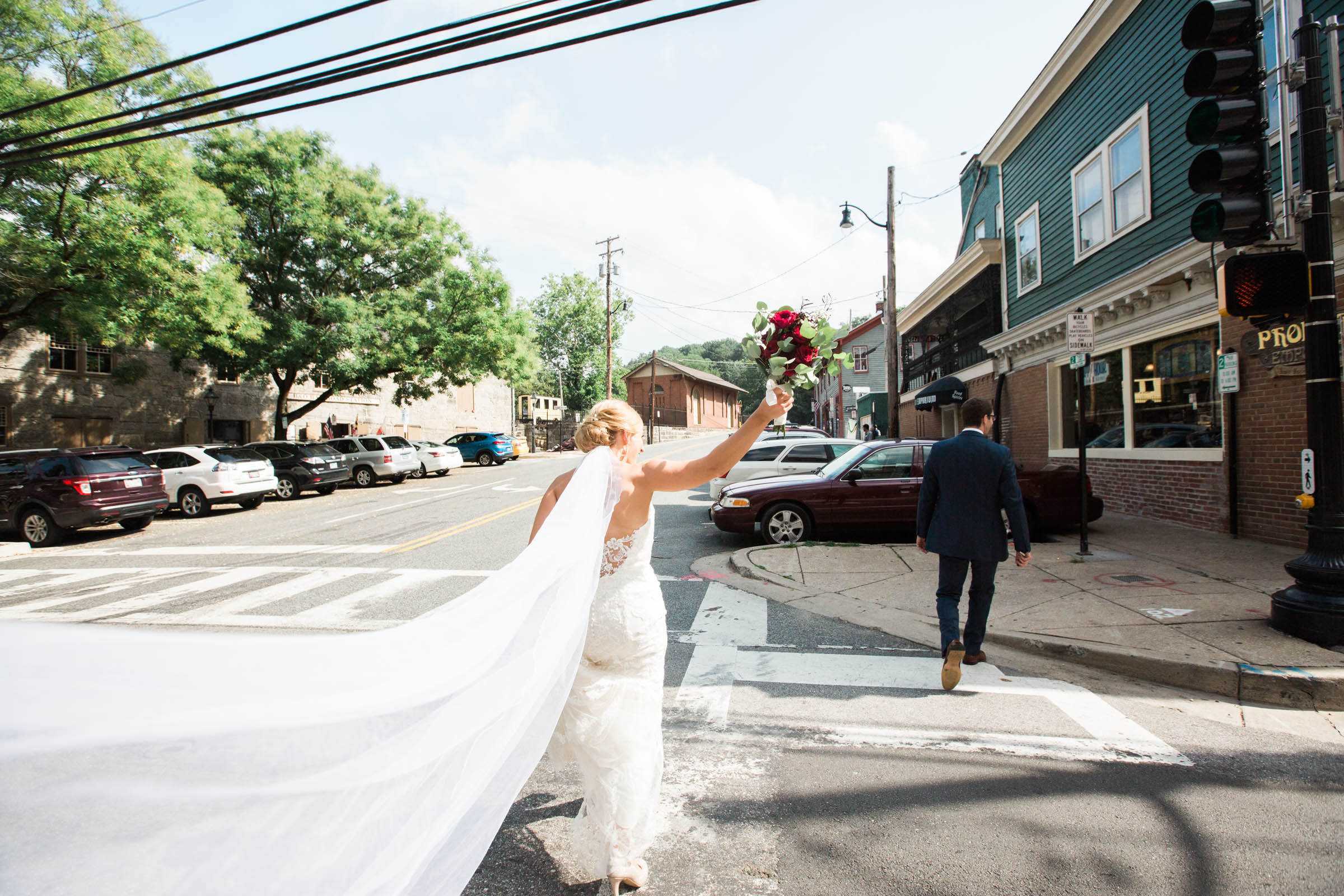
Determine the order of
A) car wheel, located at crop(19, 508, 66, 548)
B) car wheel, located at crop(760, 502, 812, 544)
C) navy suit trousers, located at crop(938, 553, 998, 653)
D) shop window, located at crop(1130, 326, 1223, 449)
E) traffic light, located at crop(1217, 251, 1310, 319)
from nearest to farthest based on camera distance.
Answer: navy suit trousers, located at crop(938, 553, 998, 653) → traffic light, located at crop(1217, 251, 1310, 319) → shop window, located at crop(1130, 326, 1223, 449) → car wheel, located at crop(760, 502, 812, 544) → car wheel, located at crop(19, 508, 66, 548)

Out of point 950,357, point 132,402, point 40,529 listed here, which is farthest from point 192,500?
point 950,357

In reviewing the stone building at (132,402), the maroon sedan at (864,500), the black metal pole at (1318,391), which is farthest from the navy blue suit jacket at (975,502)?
the stone building at (132,402)

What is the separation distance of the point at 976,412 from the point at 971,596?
4.33ft

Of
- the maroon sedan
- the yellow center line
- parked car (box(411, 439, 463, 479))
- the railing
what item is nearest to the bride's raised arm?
the yellow center line

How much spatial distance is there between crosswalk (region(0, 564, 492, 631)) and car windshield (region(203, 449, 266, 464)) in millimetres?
7374

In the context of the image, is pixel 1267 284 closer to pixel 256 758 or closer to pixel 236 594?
pixel 256 758

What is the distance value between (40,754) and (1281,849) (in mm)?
→ 4052

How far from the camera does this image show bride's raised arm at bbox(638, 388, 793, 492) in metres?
2.70

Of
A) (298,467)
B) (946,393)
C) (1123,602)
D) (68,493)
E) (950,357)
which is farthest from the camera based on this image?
(950,357)

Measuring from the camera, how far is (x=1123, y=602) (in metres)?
6.16

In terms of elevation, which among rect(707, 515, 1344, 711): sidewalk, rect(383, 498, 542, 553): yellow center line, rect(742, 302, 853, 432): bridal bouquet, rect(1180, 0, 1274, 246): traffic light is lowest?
rect(707, 515, 1344, 711): sidewalk

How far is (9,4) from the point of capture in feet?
48.1

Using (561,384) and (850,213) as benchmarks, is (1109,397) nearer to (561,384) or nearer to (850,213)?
(850,213)

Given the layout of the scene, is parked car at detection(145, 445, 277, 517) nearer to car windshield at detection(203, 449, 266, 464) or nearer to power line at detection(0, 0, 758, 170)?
car windshield at detection(203, 449, 266, 464)
